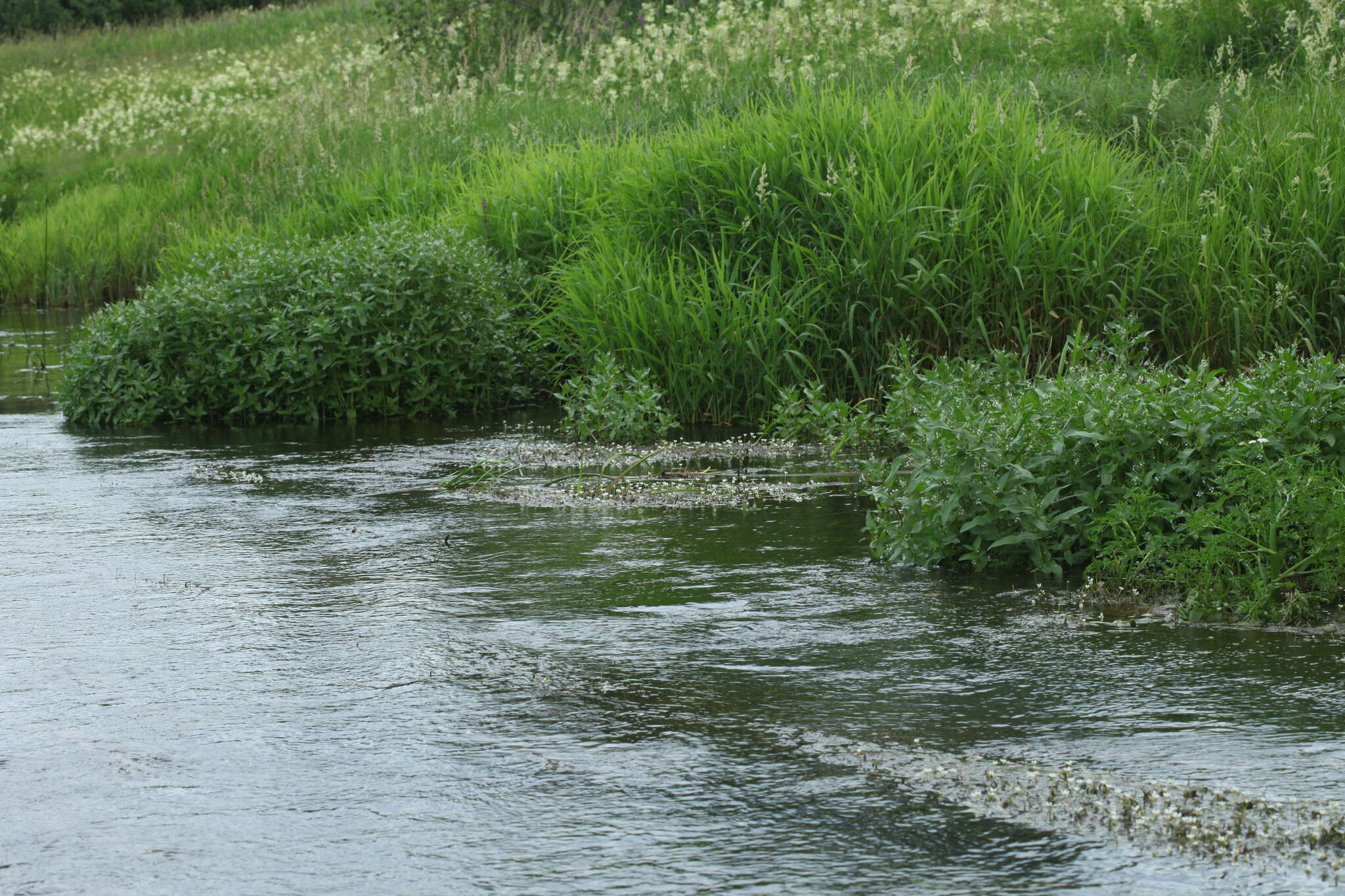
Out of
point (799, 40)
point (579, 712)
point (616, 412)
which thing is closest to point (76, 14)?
point (799, 40)

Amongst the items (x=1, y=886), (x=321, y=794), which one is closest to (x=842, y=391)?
(x=321, y=794)

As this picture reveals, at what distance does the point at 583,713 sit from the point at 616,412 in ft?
14.5

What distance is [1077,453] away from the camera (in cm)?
526

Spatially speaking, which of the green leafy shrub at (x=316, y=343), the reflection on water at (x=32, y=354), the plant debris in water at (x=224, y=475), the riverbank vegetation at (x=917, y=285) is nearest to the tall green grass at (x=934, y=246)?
the riverbank vegetation at (x=917, y=285)

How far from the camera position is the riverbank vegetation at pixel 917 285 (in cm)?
513

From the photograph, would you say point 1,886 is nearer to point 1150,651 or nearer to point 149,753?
point 149,753

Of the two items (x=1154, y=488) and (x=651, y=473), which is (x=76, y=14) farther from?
(x=1154, y=488)

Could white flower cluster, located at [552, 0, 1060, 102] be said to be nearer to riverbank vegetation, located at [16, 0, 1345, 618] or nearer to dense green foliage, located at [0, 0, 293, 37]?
riverbank vegetation, located at [16, 0, 1345, 618]

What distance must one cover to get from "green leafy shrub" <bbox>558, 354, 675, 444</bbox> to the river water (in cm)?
184

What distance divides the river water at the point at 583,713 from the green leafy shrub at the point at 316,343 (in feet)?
10.7

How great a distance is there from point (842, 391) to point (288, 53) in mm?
22624

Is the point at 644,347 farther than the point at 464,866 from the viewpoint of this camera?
Yes

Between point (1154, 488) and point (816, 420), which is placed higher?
point (1154, 488)

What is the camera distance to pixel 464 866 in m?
2.97
